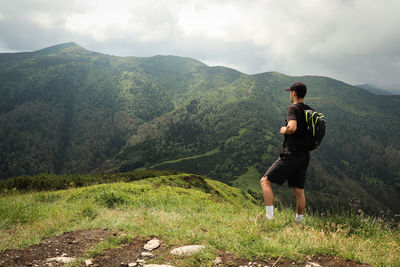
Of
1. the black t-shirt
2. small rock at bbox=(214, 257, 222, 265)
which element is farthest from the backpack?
small rock at bbox=(214, 257, 222, 265)

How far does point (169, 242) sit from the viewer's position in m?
4.49

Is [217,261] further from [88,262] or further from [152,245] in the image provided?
[88,262]

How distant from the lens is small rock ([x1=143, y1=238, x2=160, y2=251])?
439 cm

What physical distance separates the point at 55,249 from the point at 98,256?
47.9 inches

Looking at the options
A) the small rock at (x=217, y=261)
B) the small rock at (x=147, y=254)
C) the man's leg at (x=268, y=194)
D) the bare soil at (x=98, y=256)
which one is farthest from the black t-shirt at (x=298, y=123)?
the small rock at (x=147, y=254)

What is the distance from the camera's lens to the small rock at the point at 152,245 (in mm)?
4391

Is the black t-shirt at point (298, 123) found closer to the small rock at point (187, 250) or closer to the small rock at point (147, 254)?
the small rock at point (187, 250)

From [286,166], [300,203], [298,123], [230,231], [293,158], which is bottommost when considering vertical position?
[230,231]

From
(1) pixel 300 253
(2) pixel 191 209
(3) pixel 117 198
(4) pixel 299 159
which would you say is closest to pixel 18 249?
(3) pixel 117 198

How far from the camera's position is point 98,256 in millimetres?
4289

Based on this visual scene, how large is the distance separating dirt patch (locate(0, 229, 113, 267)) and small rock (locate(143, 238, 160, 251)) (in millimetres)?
1251

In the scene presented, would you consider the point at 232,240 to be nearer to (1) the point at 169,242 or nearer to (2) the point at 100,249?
(1) the point at 169,242

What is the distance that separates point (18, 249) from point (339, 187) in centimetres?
20054

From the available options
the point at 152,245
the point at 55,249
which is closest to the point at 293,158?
the point at 152,245
